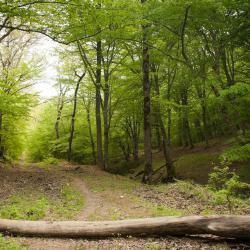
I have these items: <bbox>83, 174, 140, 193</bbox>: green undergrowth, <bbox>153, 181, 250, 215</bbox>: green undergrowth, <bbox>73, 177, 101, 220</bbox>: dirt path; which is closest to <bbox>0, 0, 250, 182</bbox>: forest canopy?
<bbox>153, 181, 250, 215</bbox>: green undergrowth

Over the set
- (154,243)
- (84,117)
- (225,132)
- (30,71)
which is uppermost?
(30,71)

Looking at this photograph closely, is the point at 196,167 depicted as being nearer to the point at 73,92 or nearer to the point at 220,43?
the point at 220,43

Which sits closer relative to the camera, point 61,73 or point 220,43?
point 220,43

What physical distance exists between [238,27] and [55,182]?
11.6m

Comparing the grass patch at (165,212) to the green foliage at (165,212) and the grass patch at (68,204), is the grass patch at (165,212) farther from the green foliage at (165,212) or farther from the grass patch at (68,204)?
the grass patch at (68,204)

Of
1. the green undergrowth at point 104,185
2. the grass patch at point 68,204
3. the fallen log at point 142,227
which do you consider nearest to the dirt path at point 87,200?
the grass patch at point 68,204

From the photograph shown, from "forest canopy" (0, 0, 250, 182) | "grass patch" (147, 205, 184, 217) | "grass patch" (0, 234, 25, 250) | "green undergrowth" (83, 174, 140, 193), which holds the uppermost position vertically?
"forest canopy" (0, 0, 250, 182)

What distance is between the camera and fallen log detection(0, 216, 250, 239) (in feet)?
17.9

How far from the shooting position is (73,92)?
31.9 metres

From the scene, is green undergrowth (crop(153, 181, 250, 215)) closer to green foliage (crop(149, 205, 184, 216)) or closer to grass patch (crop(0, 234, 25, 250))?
green foliage (crop(149, 205, 184, 216))

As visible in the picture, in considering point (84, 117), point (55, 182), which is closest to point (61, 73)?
point (84, 117)

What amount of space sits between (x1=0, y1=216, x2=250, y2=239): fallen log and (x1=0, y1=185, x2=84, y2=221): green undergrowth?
1.45m

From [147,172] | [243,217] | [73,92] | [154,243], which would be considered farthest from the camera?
[73,92]

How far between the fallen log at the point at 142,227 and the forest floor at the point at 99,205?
164 mm
